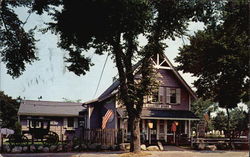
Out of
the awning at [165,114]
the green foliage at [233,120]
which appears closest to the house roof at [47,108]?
the awning at [165,114]

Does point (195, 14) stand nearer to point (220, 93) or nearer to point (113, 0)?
point (113, 0)

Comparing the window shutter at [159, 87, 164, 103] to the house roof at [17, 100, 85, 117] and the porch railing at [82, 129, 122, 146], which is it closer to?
the porch railing at [82, 129, 122, 146]

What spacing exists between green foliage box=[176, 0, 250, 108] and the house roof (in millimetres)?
18165

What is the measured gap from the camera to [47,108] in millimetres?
45750

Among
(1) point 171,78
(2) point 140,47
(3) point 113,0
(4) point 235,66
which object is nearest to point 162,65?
(1) point 171,78

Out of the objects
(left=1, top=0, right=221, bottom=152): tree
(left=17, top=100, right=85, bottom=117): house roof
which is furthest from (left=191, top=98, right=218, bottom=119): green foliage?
(left=1, top=0, right=221, bottom=152): tree

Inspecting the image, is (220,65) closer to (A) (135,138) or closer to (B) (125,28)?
(A) (135,138)

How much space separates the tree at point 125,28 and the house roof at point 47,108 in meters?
23.6

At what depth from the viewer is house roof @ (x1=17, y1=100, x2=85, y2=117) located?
43438 millimetres

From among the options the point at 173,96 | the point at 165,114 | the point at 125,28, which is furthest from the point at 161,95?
the point at 125,28

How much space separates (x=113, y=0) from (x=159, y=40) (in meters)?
5.30

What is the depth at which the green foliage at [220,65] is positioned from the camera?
28013 mm

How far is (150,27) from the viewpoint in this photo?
19625 millimetres

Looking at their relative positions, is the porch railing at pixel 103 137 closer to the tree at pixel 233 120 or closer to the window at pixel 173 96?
the window at pixel 173 96
